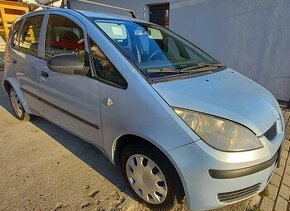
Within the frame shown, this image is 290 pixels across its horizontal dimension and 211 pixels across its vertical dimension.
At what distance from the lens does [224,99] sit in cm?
198

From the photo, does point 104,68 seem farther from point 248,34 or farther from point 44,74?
point 248,34

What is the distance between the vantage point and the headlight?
1.75m

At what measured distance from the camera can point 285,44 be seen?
507 cm

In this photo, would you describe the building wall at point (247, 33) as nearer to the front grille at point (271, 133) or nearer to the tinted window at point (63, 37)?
the front grille at point (271, 133)

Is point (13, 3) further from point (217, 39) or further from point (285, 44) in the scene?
point (285, 44)

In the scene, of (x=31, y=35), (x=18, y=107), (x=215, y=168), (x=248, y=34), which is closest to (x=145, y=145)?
(x=215, y=168)

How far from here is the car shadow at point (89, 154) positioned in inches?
106

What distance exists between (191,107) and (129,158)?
0.76 meters

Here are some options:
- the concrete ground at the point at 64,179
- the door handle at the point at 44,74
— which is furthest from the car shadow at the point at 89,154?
the door handle at the point at 44,74

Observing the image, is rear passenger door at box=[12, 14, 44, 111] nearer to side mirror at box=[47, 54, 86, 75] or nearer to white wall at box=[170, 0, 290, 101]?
side mirror at box=[47, 54, 86, 75]

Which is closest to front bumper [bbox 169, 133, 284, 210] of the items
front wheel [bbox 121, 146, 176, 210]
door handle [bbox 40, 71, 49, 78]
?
front wheel [bbox 121, 146, 176, 210]

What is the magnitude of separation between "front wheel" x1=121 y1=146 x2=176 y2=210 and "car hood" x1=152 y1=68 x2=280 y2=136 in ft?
1.56

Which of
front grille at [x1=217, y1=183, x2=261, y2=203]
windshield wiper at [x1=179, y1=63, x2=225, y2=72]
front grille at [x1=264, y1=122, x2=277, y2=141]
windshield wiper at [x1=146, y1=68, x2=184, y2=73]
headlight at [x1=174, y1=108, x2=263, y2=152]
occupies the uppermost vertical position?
windshield wiper at [x1=146, y1=68, x2=184, y2=73]

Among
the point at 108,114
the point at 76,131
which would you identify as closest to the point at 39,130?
the point at 76,131
